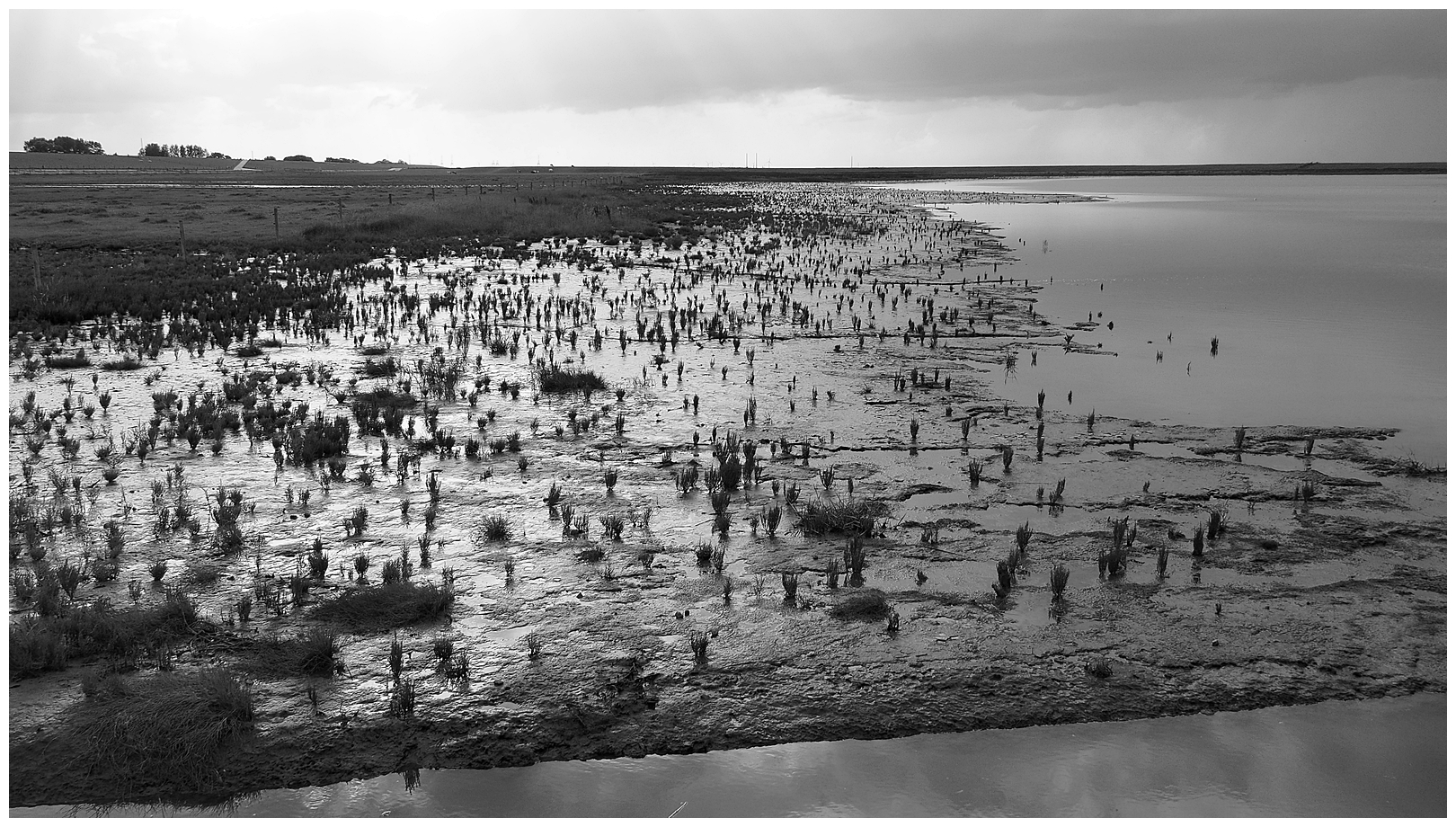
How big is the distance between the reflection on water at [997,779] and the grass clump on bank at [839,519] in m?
2.75

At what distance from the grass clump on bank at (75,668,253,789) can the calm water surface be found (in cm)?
979

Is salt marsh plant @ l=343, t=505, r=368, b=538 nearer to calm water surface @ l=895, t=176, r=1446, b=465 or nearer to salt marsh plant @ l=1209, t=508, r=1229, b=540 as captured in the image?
salt marsh plant @ l=1209, t=508, r=1229, b=540

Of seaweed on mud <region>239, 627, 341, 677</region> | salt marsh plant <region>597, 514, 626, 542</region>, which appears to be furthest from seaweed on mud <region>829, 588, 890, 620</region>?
seaweed on mud <region>239, 627, 341, 677</region>

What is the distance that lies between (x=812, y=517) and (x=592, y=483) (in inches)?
95.2

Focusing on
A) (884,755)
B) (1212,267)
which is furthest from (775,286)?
(884,755)

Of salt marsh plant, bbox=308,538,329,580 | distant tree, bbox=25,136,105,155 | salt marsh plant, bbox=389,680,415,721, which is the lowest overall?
salt marsh plant, bbox=389,680,415,721

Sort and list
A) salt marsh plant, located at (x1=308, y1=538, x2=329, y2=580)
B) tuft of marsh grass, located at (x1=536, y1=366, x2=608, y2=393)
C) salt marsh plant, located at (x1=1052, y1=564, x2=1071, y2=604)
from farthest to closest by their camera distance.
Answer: tuft of marsh grass, located at (x1=536, y1=366, x2=608, y2=393) < salt marsh plant, located at (x1=308, y1=538, x2=329, y2=580) < salt marsh plant, located at (x1=1052, y1=564, x2=1071, y2=604)

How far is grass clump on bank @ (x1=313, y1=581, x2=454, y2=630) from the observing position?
669 cm

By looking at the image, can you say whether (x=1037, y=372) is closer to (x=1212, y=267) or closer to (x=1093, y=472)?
(x=1093, y=472)

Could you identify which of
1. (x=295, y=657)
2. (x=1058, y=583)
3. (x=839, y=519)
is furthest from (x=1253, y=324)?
(x=295, y=657)

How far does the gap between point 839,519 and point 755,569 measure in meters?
1.05

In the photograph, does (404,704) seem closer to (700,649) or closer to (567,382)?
(700,649)

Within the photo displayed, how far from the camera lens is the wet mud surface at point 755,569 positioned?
5738 mm

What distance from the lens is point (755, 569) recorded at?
7633 millimetres
